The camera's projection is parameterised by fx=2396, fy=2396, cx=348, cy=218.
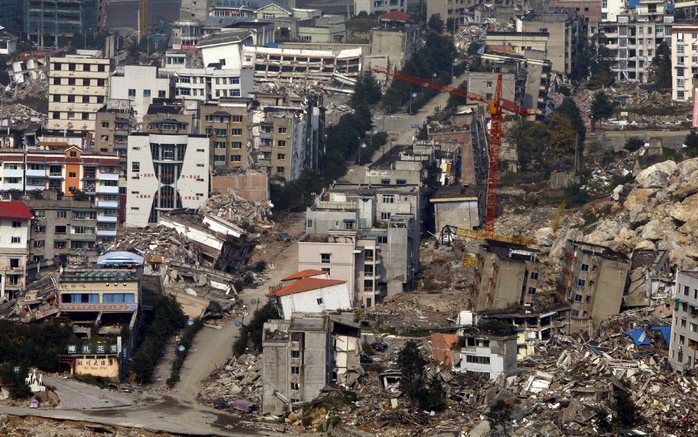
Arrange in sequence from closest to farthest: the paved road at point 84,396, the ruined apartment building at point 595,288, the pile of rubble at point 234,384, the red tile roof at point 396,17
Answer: the paved road at point 84,396, the pile of rubble at point 234,384, the ruined apartment building at point 595,288, the red tile roof at point 396,17

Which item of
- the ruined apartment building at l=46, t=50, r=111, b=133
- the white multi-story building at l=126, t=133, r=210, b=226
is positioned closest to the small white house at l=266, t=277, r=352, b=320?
the white multi-story building at l=126, t=133, r=210, b=226

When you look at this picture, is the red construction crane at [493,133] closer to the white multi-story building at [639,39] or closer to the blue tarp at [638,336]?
the white multi-story building at [639,39]

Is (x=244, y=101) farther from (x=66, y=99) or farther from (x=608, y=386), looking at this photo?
(x=608, y=386)

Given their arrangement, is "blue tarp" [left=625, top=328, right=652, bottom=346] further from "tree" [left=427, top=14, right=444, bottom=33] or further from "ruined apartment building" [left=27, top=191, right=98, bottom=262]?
"tree" [left=427, top=14, right=444, bottom=33]

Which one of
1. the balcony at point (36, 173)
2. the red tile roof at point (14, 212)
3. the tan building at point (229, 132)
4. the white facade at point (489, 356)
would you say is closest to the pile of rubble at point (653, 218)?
the white facade at point (489, 356)

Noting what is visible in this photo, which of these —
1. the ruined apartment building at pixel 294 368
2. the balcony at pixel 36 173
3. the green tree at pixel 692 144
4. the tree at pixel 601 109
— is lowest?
the ruined apartment building at pixel 294 368

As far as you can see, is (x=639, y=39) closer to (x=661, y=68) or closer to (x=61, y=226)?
(x=661, y=68)

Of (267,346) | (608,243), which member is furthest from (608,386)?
(608,243)
